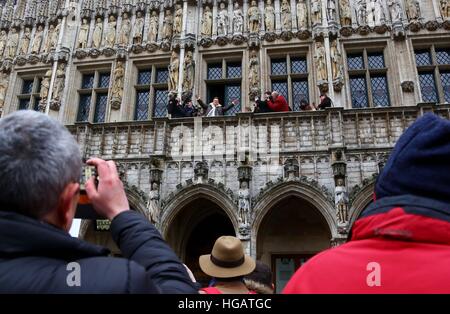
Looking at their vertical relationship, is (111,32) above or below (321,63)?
above

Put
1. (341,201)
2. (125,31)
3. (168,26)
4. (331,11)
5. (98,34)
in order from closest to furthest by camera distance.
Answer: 1. (341,201)
2. (331,11)
3. (168,26)
4. (125,31)
5. (98,34)

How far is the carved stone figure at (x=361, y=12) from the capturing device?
13023mm

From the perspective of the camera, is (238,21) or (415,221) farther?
(238,21)

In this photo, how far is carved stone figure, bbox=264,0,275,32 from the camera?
13438 millimetres

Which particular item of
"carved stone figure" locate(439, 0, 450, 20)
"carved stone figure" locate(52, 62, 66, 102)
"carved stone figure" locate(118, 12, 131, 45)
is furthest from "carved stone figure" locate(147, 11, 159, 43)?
"carved stone figure" locate(439, 0, 450, 20)

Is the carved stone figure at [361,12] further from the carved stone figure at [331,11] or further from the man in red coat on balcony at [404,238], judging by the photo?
the man in red coat on balcony at [404,238]

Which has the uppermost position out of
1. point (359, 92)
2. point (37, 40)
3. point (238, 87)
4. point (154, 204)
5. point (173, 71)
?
point (37, 40)

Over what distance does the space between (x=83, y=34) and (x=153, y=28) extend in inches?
106

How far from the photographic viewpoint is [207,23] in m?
13.9

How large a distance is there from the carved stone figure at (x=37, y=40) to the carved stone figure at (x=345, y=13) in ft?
36.2

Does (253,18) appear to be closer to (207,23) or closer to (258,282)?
(207,23)

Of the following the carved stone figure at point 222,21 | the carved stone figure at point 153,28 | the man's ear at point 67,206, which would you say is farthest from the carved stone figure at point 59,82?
the man's ear at point 67,206

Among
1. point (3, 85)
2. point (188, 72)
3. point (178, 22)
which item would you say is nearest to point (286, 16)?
point (178, 22)

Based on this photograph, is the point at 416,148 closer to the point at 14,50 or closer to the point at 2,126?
the point at 2,126
